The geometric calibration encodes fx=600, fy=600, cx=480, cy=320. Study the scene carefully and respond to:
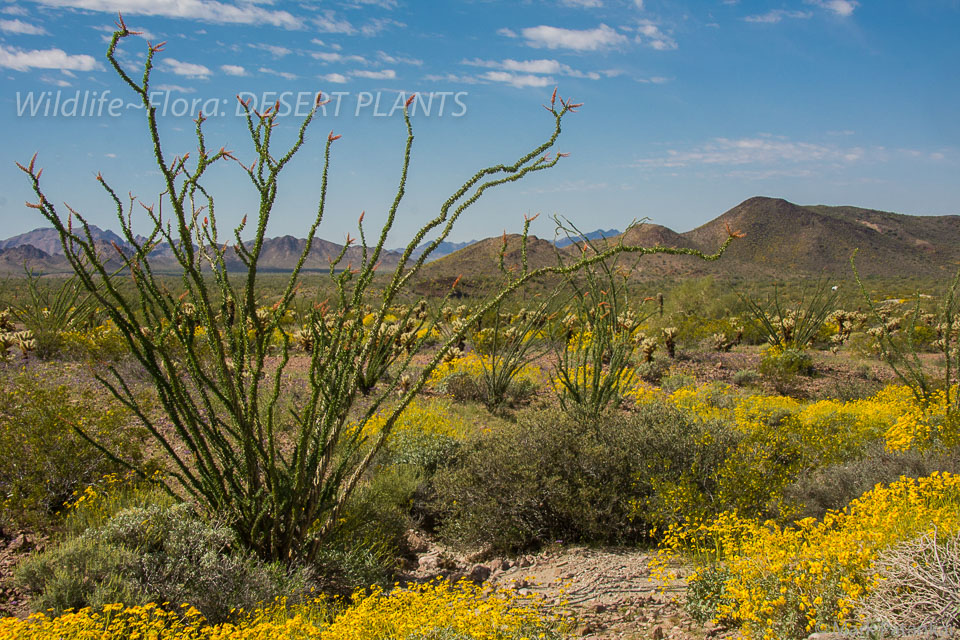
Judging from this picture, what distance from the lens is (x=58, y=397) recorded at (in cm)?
645

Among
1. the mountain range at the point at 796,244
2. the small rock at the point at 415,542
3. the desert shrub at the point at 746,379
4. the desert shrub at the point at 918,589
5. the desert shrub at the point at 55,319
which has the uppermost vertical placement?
the mountain range at the point at 796,244

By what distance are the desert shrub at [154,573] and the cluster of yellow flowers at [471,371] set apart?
7035 millimetres

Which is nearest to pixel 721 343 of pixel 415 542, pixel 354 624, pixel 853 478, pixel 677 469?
pixel 853 478

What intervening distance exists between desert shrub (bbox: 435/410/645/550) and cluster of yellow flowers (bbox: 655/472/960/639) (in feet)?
2.76

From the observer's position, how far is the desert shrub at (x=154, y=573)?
3.80 metres

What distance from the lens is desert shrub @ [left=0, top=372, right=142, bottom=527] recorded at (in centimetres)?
527

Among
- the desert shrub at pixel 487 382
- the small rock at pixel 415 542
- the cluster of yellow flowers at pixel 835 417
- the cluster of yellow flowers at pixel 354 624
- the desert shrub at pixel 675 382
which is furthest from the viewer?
the desert shrub at pixel 675 382

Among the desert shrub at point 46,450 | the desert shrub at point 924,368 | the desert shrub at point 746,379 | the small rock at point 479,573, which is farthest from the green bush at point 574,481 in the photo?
the desert shrub at point 746,379

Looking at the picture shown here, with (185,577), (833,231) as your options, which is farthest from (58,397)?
(833,231)

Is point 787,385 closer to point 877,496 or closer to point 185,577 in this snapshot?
point 877,496

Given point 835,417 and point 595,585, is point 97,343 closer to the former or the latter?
point 595,585

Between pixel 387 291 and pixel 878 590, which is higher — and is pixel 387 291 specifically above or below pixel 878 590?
above

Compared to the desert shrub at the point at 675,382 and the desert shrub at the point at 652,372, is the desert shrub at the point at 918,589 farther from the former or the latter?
the desert shrub at the point at 652,372

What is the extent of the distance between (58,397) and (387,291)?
452 centimetres
